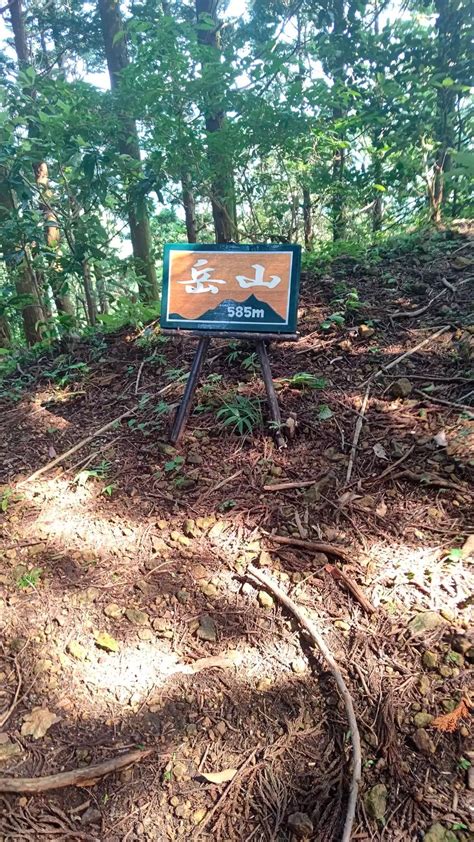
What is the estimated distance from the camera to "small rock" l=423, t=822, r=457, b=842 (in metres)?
1.38

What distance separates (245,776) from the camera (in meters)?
1.59

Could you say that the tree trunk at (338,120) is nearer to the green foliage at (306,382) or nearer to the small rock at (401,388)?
the green foliage at (306,382)

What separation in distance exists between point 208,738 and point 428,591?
3.64 ft

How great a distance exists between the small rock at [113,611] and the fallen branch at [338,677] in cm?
65

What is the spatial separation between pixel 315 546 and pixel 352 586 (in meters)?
0.28

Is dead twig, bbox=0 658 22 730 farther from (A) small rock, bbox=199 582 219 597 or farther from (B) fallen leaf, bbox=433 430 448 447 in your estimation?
(B) fallen leaf, bbox=433 430 448 447

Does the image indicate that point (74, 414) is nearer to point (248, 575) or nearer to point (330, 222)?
point (248, 575)

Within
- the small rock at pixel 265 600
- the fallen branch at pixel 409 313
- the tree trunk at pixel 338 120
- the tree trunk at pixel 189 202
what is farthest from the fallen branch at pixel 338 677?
the tree trunk at pixel 338 120

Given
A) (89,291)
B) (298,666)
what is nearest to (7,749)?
(298,666)

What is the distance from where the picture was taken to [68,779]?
159 centimetres

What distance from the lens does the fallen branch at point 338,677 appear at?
1446 millimetres

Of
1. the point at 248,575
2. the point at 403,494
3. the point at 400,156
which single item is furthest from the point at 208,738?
the point at 400,156

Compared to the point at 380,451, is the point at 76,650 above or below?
below

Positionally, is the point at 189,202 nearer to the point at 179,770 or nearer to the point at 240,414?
the point at 240,414
